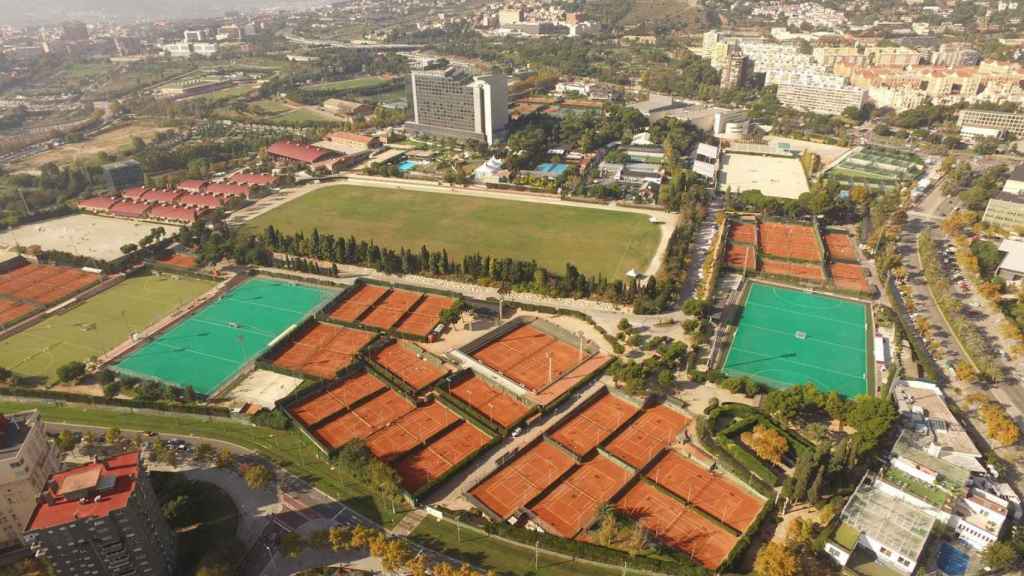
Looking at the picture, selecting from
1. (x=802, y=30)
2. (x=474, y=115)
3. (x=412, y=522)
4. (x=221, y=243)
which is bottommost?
(x=412, y=522)

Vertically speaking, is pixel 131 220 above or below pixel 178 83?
below

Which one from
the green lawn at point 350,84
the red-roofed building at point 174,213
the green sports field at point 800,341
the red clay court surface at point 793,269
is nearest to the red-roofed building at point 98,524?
the green sports field at point 800,341

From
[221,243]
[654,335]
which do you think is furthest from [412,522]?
[221,243]

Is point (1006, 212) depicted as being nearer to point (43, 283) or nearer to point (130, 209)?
point (43, 283)

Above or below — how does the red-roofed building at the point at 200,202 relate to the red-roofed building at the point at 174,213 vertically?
above

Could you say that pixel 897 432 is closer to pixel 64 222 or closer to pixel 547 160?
pixel 547 160

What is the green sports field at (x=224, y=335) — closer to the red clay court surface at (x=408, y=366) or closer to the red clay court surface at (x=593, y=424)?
the red clay court surface at (x=408, y=366)

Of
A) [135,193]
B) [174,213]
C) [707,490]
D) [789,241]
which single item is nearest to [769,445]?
[707,490]
